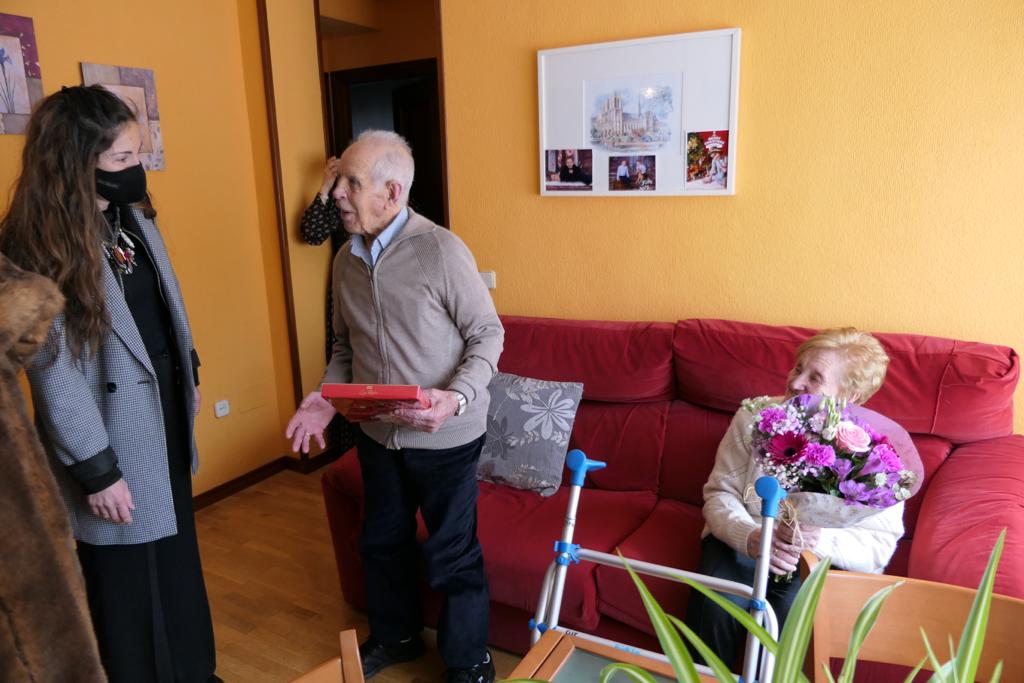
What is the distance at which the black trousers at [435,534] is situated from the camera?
188cm

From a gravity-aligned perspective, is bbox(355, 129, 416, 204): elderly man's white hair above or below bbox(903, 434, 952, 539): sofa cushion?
Result: above

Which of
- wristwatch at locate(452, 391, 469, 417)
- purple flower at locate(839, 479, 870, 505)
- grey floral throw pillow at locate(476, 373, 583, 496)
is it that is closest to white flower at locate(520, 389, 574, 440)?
grey floral throw pillow at locate(476, 373, 583, 496)

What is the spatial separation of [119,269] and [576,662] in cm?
134

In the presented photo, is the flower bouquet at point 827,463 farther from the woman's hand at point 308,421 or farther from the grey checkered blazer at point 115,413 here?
the grey checkered blazer at point 115,413

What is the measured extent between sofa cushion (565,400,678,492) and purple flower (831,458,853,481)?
1052 mm

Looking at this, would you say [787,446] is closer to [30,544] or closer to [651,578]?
[651,578]

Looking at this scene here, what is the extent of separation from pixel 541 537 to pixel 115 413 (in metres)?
1.17

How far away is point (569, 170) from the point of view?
2686 millimetres

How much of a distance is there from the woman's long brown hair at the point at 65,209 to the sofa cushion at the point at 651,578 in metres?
1.43

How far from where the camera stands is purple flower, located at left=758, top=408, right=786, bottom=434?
1382 mm

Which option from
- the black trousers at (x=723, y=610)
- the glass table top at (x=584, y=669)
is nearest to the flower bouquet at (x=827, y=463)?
the black trousers at (x=723, y=610)

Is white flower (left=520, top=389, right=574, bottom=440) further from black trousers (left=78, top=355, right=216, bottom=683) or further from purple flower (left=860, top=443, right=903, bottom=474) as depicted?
purple flower (left=860, top=443, right=903, bottom=474)

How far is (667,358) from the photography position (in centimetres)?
239

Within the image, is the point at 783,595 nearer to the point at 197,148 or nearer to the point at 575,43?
the point at 575,43
